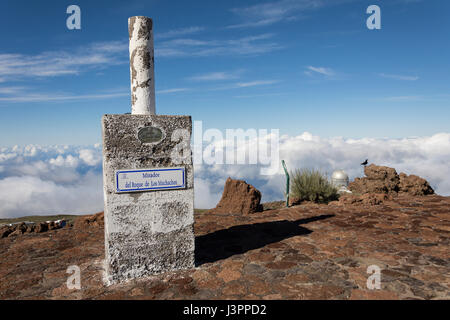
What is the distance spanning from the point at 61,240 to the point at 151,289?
3.15 metres

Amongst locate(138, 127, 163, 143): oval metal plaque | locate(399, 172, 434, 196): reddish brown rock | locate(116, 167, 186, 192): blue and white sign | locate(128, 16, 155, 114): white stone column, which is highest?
locate(128, 16, 155, 114): white stone column

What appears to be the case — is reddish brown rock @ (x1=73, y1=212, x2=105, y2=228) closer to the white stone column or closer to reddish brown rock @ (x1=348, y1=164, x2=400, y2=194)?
the white stone column

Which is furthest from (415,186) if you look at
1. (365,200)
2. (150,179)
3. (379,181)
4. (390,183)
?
(150,179)

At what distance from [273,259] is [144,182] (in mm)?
2110

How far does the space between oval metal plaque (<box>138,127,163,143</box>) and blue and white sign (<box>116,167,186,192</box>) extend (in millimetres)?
365

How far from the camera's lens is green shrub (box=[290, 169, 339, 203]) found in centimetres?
976

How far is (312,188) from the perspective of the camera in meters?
9.75

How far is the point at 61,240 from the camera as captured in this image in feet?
19.5

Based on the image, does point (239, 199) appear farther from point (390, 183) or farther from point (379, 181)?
point (390, 183)

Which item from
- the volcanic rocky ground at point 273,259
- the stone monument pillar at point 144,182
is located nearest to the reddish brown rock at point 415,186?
the volcanic rocky ground at point 273,259

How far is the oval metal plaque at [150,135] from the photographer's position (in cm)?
385

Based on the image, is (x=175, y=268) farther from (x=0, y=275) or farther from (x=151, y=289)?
(x=0, y=275)

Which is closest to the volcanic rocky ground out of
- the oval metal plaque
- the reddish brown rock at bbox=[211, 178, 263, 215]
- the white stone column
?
Answer: the reddish brown rock at bbox=[211, 178, 263, 215]
